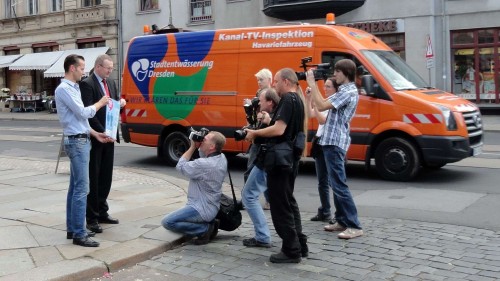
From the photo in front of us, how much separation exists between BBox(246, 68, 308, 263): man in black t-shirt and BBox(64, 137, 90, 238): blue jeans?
171cm

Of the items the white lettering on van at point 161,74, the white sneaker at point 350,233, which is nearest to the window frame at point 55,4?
the white lettering on van at point 161,74

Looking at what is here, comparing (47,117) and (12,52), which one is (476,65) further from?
(12,52)

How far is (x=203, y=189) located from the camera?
21.5 ft

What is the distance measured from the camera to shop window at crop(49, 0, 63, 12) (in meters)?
37.9

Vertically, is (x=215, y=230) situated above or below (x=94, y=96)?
below

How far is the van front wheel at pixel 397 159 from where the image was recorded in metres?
10.1

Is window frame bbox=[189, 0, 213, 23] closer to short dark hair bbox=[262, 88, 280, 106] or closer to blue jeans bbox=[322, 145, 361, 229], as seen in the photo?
blue jeans bbox=[322, 145, 361, 229]

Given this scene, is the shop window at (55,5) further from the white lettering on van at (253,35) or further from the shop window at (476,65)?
the white lettering on van at (253,35)

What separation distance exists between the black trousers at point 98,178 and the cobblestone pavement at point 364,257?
45.0 inches

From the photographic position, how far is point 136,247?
6.23 m

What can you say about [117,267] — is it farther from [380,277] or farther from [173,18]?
[173,18]

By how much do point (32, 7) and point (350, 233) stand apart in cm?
3742

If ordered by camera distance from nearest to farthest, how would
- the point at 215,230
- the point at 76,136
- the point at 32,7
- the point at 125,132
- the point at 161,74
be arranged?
the point at 76,136 < the point at 215,230 < the point at 161,74 < the point at 125,132 < the point at 32,7

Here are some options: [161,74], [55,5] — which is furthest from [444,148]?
[55,5]
